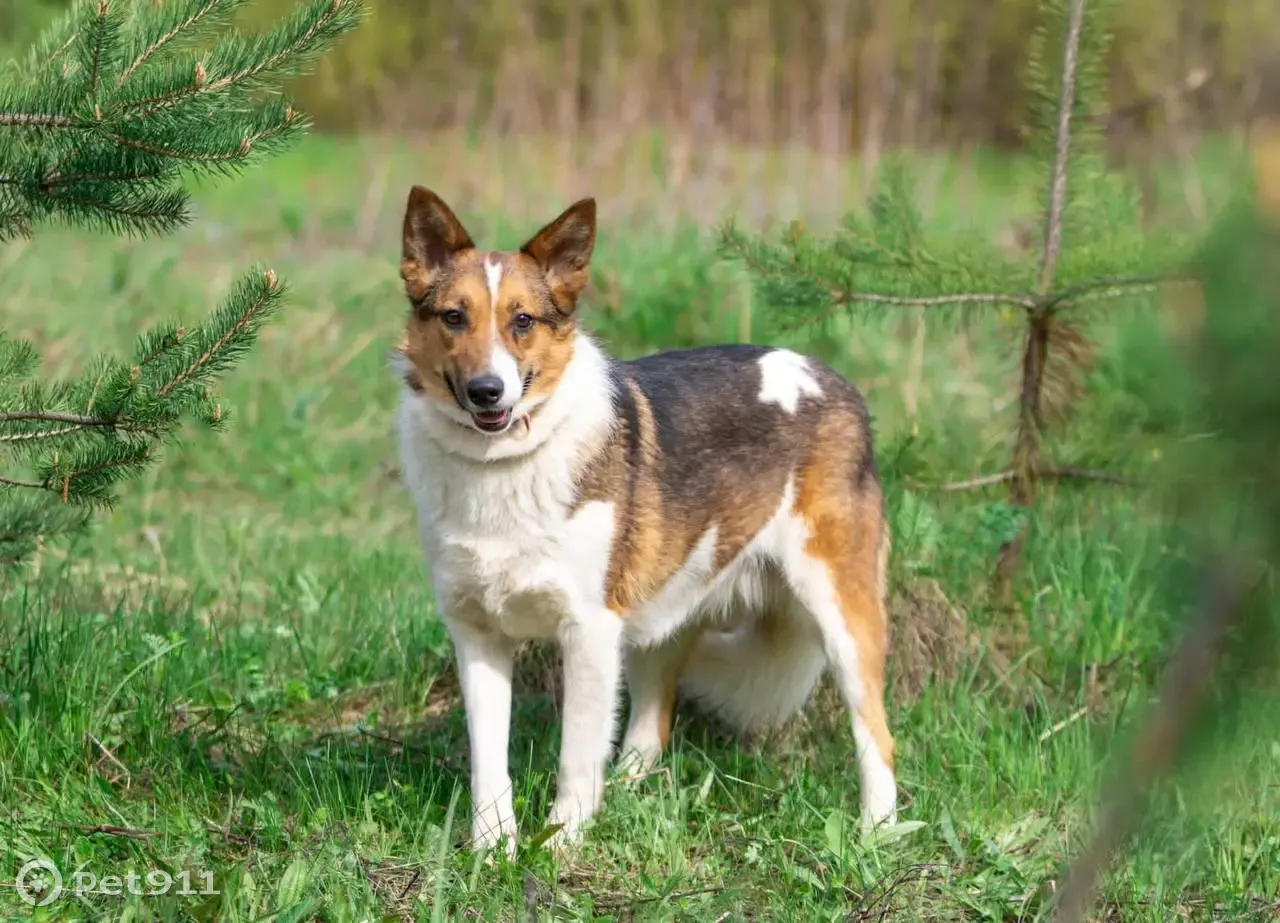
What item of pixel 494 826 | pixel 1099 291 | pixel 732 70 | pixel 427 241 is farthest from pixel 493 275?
pixel 732 70

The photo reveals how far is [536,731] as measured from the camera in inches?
178

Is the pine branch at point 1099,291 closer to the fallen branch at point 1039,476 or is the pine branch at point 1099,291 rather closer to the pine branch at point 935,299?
the pine branch at point 935,299

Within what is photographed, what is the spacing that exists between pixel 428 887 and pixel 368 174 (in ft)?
26.3

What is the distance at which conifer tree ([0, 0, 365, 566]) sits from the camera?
3.21 m

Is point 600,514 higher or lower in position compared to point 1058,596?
higher

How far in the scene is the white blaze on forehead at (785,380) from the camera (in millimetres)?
4375

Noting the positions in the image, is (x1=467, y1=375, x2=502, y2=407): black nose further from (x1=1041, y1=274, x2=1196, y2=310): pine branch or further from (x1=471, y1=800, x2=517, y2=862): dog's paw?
(x1=1041, y1=274, x2=1196, y2=310): pine branch

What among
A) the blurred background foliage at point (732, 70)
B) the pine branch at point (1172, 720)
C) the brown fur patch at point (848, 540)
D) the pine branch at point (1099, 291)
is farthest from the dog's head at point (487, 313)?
the blurred background foliage at point (732, 70)

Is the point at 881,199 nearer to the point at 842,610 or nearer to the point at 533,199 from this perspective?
the point at 842,610

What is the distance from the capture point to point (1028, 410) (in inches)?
193

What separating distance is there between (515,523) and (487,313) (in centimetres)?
55

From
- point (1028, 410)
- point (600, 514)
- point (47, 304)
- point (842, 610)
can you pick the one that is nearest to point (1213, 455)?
point (600, 514)

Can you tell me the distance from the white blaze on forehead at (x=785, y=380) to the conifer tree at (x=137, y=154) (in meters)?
1.60

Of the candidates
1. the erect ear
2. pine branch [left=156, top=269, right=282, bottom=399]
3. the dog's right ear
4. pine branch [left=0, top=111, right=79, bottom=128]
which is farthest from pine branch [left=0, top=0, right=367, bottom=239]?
the erect ear
